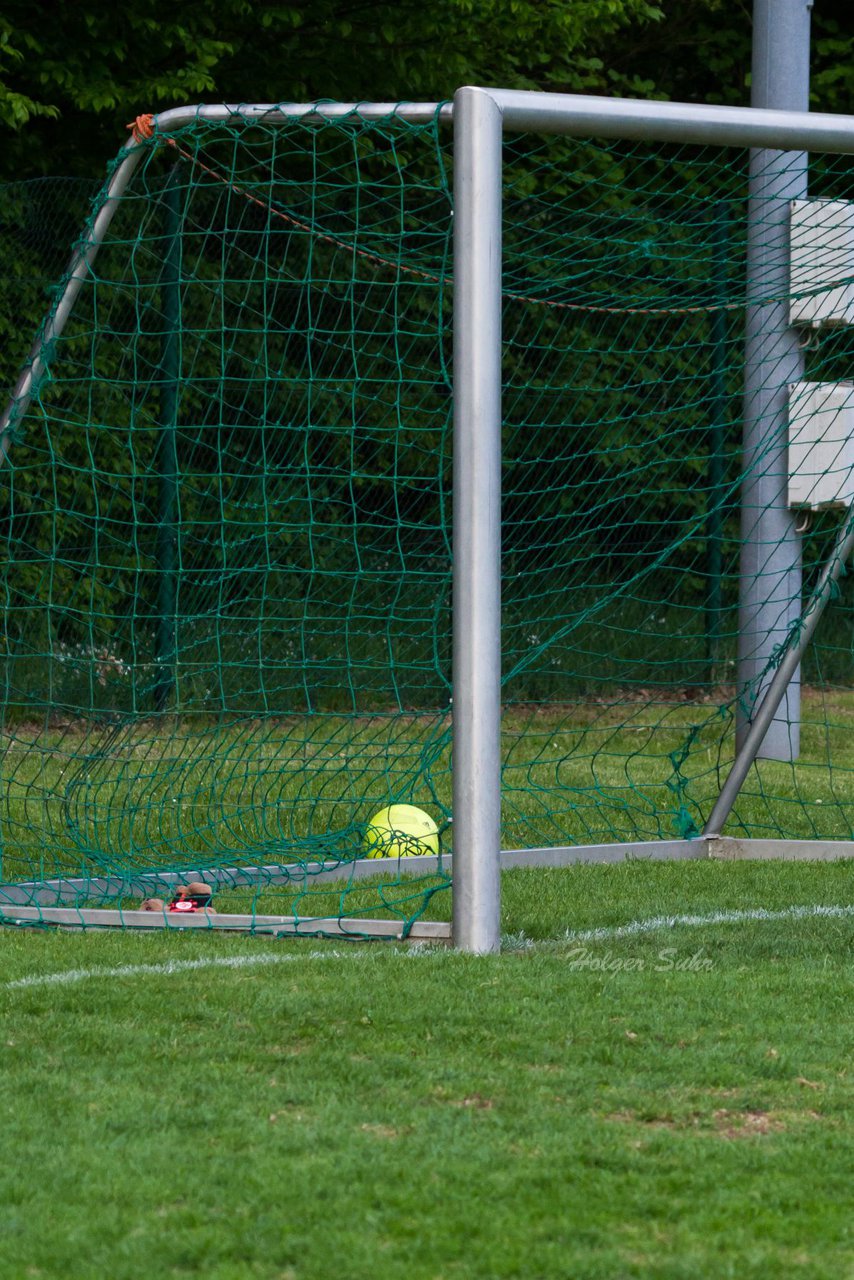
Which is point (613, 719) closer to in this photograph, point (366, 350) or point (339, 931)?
point (366, 350)

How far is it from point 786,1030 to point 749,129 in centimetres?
225

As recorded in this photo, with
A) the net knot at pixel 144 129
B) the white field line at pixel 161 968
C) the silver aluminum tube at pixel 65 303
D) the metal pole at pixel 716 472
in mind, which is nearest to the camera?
the white field line at pixel 161 968

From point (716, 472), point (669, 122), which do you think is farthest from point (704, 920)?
point (716, 472)

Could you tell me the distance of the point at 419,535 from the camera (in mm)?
9602

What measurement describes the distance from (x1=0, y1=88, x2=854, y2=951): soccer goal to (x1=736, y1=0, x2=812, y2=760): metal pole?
0.04 metres

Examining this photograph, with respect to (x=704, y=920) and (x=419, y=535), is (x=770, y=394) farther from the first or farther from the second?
(x=704, y=920)

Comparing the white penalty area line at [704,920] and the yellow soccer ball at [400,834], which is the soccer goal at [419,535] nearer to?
the yellow soccer ball at [400,834]

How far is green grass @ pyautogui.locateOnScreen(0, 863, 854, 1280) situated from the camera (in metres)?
2.46

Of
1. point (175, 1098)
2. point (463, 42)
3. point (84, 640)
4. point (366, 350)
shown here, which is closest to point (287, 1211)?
point (175, 1098)

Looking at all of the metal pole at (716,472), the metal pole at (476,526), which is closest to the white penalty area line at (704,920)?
the metal pole at (476,526)

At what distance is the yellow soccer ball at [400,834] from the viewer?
5613 mm

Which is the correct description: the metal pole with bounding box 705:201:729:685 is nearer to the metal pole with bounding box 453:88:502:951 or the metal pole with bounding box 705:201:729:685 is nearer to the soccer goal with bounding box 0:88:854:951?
the soccer goal with bounding box 0:88:854:951

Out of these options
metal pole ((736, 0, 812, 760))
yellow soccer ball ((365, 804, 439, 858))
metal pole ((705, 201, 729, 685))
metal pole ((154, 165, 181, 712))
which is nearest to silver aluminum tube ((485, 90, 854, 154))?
metal pole ((736, 0, 812, 760))

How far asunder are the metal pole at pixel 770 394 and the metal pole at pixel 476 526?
6.51ft
